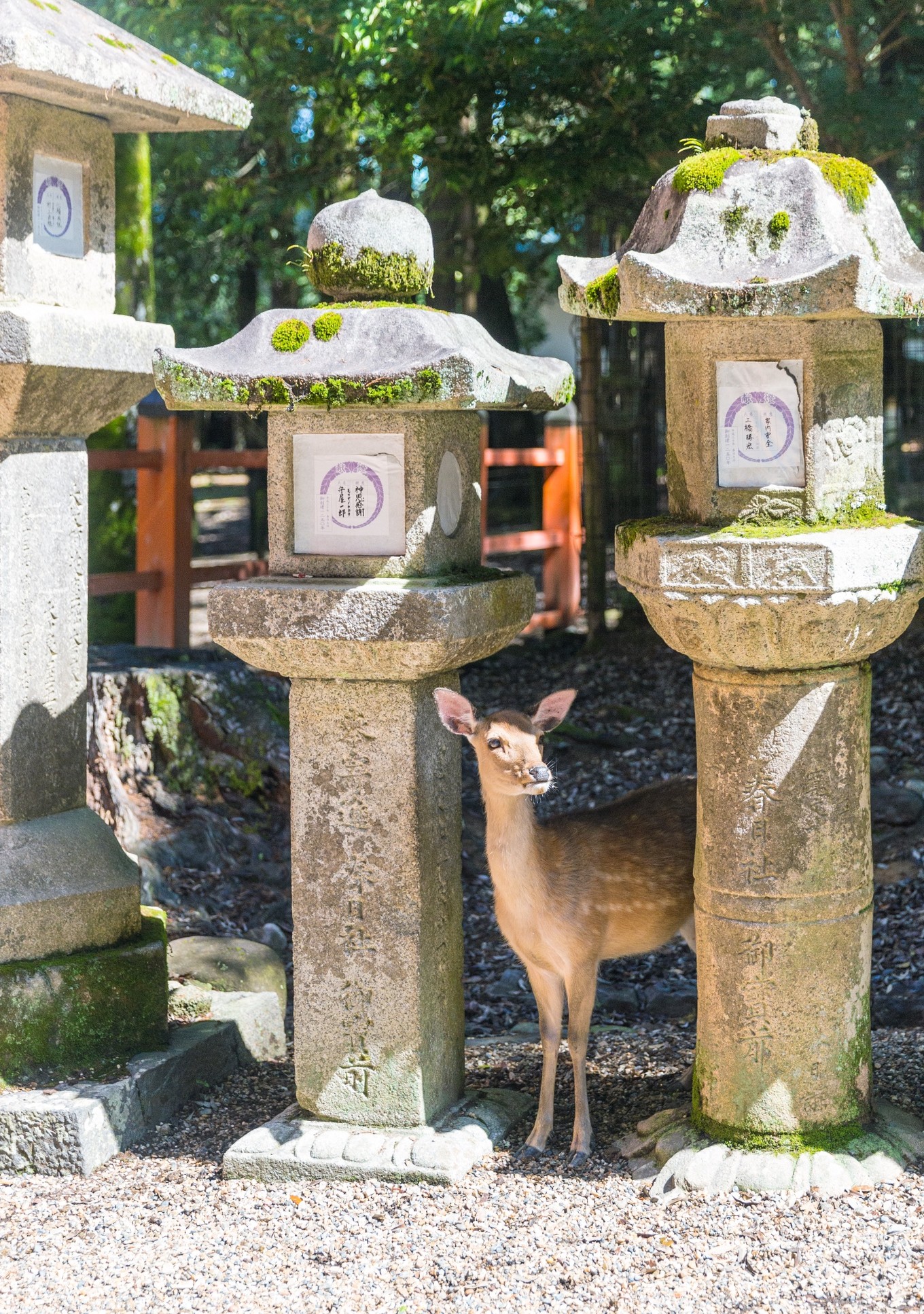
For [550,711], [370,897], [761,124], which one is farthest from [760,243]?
[370,897]

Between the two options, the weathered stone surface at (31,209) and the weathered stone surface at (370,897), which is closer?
the weathered stone surface at (370,897)

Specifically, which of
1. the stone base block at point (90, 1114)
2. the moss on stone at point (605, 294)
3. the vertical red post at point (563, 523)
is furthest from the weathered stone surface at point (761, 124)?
the vertical red post at point (563, 523)

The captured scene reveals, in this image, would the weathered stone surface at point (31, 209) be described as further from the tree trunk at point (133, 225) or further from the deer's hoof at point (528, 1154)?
the tree trunk at point (133, 225)

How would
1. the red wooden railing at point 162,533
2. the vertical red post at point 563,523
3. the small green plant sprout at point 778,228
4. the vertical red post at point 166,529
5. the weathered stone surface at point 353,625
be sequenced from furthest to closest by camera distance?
the vertical red post at point 563,523 → the vertical red post at point 166,529 → the red wooden railing at point 162,533 → the weathered stone surface at point 353,625 → the small green plant sprout at point 778,228

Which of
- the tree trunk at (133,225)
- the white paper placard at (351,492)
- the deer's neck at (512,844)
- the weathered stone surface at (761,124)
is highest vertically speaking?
the tree trunk at (133,225)

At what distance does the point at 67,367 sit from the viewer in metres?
4.61

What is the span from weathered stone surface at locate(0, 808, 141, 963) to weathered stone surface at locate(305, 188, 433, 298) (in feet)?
6.29

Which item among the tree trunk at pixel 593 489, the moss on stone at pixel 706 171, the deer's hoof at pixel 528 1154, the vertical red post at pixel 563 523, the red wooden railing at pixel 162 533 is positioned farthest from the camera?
the vertical red post at pixel 563 523

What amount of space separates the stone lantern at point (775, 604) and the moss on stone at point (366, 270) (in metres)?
0.47

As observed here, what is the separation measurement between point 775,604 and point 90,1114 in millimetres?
2456

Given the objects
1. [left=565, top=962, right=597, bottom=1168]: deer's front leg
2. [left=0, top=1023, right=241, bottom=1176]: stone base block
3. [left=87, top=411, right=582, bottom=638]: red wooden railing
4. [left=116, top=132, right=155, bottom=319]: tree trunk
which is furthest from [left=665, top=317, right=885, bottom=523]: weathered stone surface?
[left=116, top=132, right=155, bottom=319]: tree trunk

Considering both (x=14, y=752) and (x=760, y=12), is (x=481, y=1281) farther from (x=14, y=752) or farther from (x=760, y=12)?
(x=760, y=12)

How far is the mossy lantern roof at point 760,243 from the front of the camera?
139 inches

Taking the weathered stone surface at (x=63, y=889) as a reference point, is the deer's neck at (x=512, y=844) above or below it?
above
